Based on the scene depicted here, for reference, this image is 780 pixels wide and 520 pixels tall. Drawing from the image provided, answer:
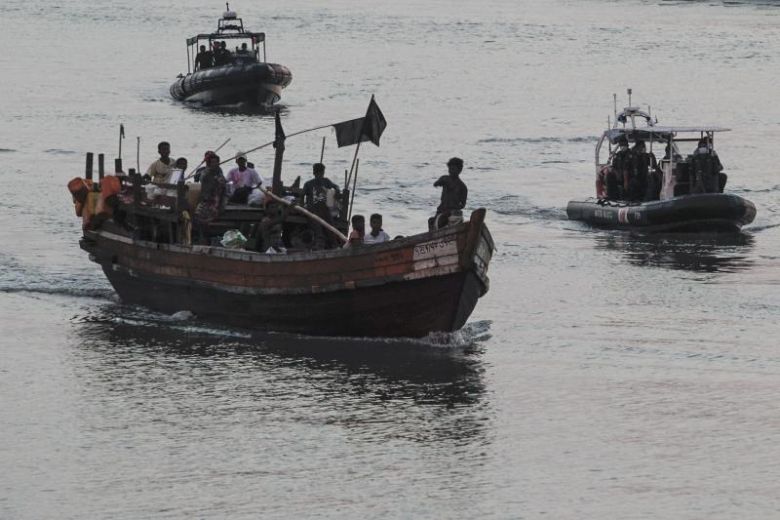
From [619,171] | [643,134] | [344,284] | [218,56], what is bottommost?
[344,284]

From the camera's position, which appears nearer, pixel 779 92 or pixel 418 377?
pixel 418 377

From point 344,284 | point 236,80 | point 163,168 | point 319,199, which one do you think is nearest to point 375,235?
point 344,284

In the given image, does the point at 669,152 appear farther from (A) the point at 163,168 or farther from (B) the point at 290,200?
(A) the point at 163,168

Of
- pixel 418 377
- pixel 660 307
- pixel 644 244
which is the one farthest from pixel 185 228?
pixel 644 244

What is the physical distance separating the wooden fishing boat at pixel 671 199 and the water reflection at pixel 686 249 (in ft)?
0.60

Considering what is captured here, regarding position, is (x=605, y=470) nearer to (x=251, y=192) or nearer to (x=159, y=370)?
(x=159, y=370)

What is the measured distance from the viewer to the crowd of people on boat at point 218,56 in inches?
2057

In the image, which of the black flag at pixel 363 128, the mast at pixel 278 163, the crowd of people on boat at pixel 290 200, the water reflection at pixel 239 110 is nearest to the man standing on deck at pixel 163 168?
the crowd of people on boat at pixel 290 200

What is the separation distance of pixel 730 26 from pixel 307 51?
79.1 ft

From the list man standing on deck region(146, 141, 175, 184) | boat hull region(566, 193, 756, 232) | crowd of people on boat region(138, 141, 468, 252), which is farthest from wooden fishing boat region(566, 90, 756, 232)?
man standing on deck region(146, 141, 175, 184)

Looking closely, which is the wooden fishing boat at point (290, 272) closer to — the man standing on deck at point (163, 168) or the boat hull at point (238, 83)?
the man standing on deck at point (163, 168)

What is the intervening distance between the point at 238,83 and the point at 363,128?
96.3 ft

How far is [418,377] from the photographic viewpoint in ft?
64.4

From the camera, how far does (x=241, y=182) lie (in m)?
22.8
